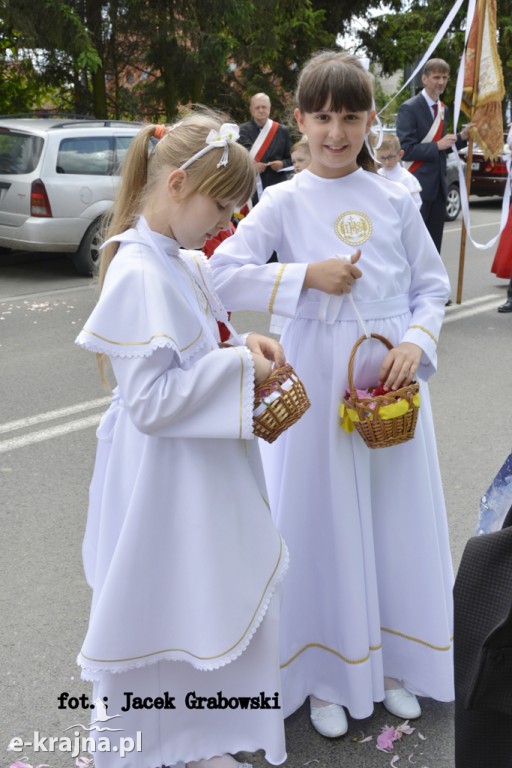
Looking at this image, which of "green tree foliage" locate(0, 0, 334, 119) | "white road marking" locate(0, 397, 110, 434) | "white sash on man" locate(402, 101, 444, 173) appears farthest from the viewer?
"green tree foliage" locate(0, 0, 334, 119)

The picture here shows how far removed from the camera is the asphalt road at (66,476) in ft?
8.87

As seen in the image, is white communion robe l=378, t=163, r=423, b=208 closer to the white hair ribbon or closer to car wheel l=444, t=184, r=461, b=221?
the white hair ribbon

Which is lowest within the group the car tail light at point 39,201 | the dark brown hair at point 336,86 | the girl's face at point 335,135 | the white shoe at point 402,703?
the white shoe at point 402,703

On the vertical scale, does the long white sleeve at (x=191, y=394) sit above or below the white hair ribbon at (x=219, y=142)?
below

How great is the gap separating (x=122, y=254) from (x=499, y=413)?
3.88m

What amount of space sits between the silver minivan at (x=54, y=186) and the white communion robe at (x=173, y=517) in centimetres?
777

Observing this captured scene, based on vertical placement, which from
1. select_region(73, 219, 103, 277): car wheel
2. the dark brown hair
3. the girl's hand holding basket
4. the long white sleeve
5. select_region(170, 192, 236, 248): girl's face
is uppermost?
the dark brown hair

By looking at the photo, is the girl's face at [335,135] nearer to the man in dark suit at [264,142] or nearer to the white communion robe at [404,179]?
the white communion robe at [404,179]

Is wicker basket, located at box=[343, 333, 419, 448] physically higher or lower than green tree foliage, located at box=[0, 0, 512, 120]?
A: lower

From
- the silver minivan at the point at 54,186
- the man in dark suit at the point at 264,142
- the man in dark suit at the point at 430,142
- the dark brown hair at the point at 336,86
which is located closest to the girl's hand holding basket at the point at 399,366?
the dark brown hair at the point at 336,86

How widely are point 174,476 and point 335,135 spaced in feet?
3.33

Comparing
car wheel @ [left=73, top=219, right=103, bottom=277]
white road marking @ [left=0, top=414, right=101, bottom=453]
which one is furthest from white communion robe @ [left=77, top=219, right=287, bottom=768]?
car wheel @ [left=73, top=219, right=103, bottom=277]

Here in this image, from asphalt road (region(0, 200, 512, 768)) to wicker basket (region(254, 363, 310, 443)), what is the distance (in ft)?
3.55

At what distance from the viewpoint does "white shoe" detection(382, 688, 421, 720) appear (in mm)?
2719
